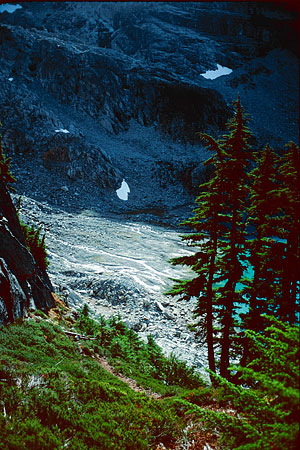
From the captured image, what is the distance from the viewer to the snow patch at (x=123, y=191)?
52250 mm

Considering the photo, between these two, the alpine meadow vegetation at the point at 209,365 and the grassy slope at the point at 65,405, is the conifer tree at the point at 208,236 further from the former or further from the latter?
the grassy slope at the point at 65,405

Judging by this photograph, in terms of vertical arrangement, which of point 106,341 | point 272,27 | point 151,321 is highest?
point 272,27

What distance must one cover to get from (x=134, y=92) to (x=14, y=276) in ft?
258

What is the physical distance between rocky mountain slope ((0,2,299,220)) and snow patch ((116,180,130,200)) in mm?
1239

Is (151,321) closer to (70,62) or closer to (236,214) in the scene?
(236,214)

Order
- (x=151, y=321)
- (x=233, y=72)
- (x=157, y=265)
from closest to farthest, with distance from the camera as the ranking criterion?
(x=151, y=321)
(x=157, y=265)
(x=233, y=72)

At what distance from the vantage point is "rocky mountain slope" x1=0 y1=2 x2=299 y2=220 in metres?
51.9

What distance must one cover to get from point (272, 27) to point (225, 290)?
5879 inches

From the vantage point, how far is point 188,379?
10.1 m

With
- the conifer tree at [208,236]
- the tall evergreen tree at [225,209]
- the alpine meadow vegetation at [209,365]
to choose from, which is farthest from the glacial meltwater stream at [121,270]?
the tall evergreen tree at [225,209]

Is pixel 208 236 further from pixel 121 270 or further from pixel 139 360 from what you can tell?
pixel 121 270

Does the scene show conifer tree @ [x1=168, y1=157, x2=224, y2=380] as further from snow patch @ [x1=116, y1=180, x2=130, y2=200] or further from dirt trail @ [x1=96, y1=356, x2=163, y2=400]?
snow patch @ [x1=116, y1=180, x2=130, y2=200]

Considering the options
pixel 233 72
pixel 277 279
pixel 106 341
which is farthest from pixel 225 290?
pixel 233 72

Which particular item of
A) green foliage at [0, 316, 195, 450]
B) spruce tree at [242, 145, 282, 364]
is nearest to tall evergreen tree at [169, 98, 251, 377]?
spruce tree at [242, 145, 282, 364]
